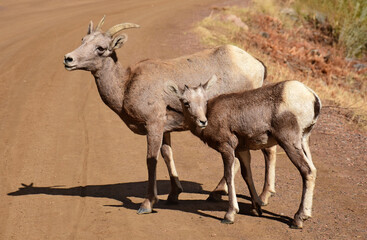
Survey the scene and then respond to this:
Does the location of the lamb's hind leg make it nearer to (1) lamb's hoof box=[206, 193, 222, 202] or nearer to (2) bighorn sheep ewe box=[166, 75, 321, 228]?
(2) bighorn sheep ewe box=[166, 75, 321, 228]

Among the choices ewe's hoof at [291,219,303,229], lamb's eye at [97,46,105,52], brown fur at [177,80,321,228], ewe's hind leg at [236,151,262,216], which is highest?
lamb's eye at [97,46,105,52]

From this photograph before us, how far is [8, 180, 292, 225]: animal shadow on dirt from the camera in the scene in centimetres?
1138

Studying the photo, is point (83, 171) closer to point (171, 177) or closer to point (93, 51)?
point (171, 177)

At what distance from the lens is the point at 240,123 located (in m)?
10.4

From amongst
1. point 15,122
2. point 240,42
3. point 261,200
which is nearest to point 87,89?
point 15,122

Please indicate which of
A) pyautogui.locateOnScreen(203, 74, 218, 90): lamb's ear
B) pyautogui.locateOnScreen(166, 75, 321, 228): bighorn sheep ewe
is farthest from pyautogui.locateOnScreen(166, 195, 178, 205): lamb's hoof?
pyautogui.locateOnScreen(203, 74, 218, 90): lamb's ear

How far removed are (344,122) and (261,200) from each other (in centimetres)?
635

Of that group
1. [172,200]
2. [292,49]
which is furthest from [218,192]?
[292,49]

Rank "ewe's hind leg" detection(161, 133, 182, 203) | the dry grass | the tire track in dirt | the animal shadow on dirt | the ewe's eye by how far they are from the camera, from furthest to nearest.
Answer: the dry grass → "ewe's hind leg" detection(161, 133, 182, 203) → the animal shadow on dirt → the ewe's eye → the tire track in dirt

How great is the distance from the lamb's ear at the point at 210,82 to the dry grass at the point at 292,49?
811 cm

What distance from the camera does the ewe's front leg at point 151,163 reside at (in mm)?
11031

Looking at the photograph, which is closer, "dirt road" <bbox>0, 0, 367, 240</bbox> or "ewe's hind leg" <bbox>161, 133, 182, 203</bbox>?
"dirt road" <bbox>0, 0, 367, 240</bbox>

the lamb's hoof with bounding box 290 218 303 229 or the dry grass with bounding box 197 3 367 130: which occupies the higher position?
the lamb's hoof with bounding box 290 218 303 229

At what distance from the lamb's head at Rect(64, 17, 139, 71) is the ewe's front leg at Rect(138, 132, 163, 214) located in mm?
1674
